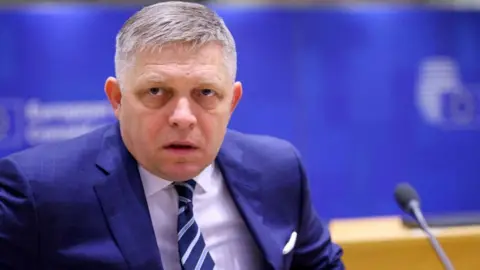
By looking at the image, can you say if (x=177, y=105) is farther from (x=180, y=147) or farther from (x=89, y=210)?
(x=89, y=210)

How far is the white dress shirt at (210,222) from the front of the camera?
4.20 feet

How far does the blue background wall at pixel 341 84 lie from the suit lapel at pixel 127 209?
2.35 m

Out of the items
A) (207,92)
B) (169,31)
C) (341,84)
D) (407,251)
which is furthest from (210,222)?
(341,84)

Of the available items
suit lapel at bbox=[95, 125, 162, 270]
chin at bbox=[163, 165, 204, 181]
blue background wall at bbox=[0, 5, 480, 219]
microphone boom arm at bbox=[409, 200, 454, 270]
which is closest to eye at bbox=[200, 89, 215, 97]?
chin at bbox=[163, 165, 204, 181]

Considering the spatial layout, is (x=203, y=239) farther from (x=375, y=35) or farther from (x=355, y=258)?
(x=375, y=35)

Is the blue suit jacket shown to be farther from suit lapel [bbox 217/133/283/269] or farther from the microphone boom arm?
the microphone boom arm

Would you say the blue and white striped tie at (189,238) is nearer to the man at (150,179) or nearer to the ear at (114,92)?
the man at (150,179)

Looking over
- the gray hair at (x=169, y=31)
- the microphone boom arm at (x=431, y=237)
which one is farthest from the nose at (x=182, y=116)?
the microphone boom arm at (x=431, y=237)

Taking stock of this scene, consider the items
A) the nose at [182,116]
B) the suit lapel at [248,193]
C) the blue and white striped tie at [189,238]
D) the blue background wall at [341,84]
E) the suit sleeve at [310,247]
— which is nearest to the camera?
the nose at [182,116]

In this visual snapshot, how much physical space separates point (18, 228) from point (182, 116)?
0.36 m

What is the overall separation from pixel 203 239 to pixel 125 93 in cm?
34

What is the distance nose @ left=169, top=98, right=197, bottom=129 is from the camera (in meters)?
1.12

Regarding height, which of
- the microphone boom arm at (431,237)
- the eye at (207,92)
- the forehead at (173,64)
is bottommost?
the microphone boom arm at (431,237)

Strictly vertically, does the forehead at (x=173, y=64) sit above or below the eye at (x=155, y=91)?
above
